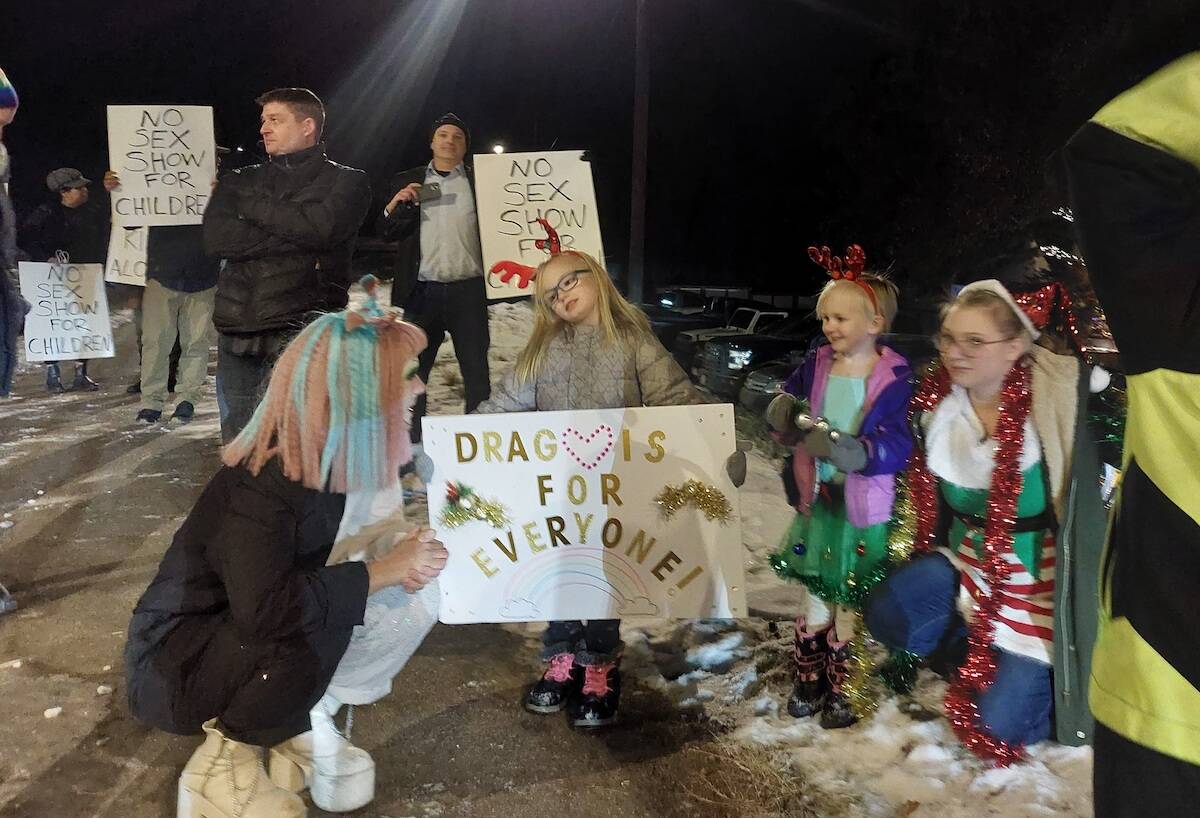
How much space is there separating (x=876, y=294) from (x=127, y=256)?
5.66 metres

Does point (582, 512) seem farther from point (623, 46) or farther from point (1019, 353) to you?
point (623, 46)

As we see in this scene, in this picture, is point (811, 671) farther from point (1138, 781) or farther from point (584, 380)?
point (1138, 781)

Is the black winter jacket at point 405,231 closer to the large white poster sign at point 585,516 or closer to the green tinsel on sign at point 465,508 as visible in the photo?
the large white poster sign at point 585,516

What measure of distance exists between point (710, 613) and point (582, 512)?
Result: 0.54 m

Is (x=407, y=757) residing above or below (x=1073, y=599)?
below

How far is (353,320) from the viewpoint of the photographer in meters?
2.31

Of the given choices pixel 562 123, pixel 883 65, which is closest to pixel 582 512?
pixel 883 65

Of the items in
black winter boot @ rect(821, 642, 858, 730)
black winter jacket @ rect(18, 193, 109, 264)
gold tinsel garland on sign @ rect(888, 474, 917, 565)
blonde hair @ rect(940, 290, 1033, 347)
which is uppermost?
black winter jacket @ rect(18, 193, 109, 264)

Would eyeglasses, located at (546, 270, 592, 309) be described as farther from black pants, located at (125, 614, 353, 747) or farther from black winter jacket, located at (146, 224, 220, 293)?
black winter jacket, located at (146, 224, 220, 293)

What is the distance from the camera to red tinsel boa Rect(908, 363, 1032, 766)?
2590 millimetres

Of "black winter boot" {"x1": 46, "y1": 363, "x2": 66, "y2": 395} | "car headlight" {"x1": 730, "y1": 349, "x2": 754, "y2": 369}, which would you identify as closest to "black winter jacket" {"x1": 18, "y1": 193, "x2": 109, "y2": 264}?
"black winter boot" {"x1": 46, "y1": 363, "x2": 66, "y2": 395}

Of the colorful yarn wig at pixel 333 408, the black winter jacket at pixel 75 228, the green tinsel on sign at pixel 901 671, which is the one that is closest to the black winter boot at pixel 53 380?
the black winter jacket at pixel 75 228

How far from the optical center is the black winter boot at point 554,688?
307 centimetres

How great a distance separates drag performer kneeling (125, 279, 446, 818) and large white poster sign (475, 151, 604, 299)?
87.3 inches
